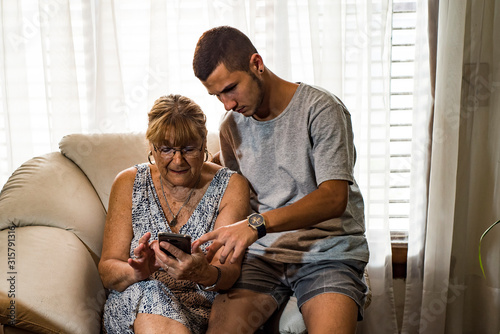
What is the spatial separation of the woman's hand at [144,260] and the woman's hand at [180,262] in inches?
1.3

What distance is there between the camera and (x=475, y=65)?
→ 2.27 meters

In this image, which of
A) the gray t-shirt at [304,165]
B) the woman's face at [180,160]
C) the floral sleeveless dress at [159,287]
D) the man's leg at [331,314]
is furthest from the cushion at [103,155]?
the man's leg at [331,314]

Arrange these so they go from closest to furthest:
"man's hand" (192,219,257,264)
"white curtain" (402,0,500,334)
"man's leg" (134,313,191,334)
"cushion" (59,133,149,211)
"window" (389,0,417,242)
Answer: "man's hand" (192,219,257,264) → "man's leg" (134,313,191,334) → "cushion" (59,133,149,211) → "white curtain" (402,0,500,334) → "window" (389,0,417,242)

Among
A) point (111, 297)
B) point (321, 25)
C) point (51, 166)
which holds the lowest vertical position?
point (111, 297)

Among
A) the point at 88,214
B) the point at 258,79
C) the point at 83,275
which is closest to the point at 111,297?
the point at 83,275

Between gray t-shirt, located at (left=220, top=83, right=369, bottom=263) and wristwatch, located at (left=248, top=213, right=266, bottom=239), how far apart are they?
0.24m

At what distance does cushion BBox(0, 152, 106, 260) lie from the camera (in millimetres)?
1810

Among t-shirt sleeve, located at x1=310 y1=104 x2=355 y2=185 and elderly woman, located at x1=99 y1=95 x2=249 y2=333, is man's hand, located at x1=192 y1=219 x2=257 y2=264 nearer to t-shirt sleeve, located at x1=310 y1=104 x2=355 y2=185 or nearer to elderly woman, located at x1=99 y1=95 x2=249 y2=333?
elderly woman, located at x1=99 y1=95 x2=249 y2=333

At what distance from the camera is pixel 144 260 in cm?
153

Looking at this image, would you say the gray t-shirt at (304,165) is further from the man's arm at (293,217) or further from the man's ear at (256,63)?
the man's ear at (256,63)

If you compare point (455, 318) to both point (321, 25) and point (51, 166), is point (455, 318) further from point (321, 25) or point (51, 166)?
point (51, 166)

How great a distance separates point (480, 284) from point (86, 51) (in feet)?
6.91

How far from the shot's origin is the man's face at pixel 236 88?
1566 millimetres

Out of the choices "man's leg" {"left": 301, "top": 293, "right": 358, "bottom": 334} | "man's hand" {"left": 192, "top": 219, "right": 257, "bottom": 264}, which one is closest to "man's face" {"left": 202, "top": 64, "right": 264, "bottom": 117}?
"man's hand" {"left": 192, "top": 219, "right": 257, "bottom": 264}
